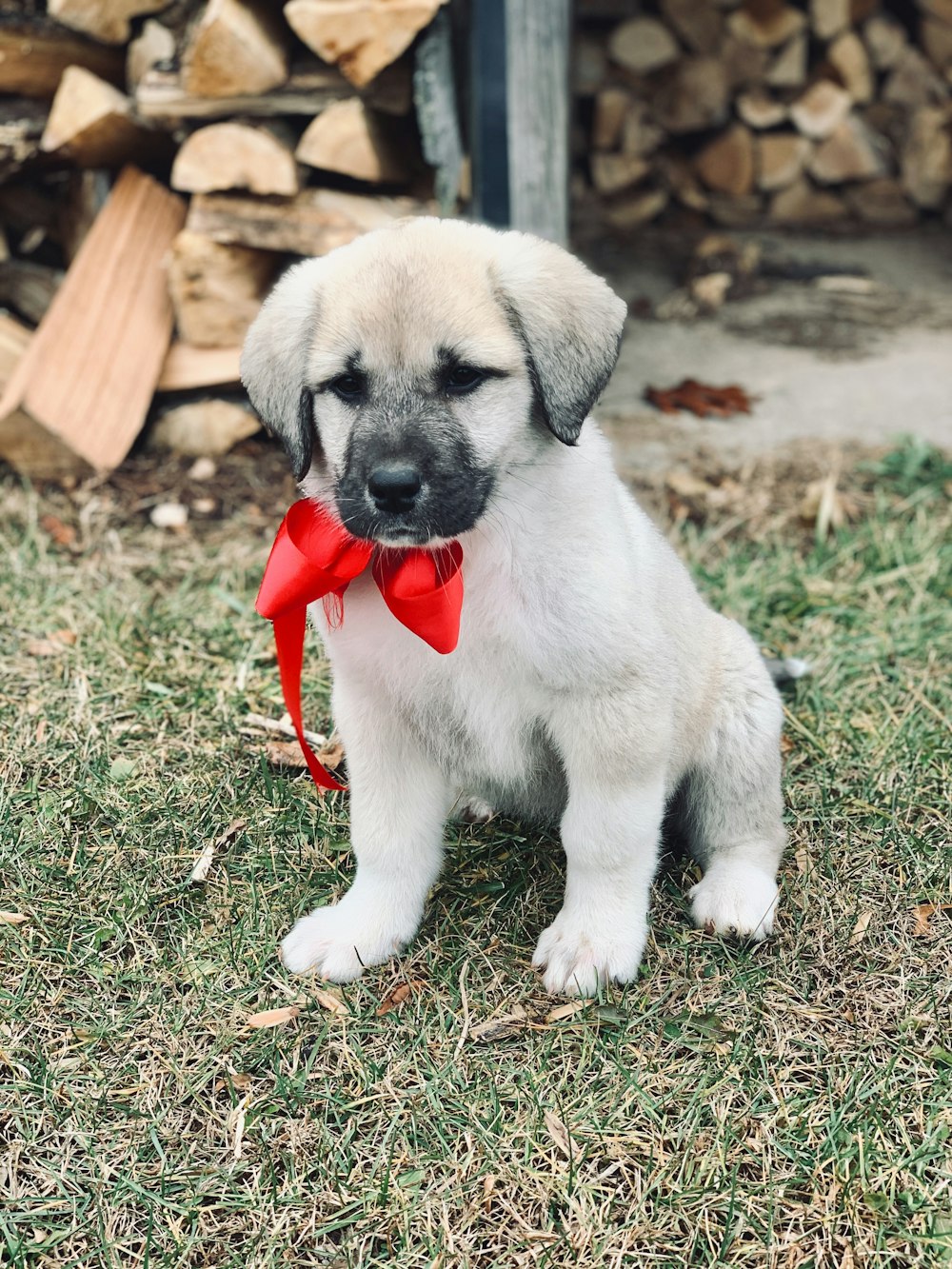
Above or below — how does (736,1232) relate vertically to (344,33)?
below

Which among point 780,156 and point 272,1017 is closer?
point 272,1017

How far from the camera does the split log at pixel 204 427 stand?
5.09 m

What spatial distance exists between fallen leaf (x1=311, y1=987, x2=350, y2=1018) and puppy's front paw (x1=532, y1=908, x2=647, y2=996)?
0.44 meters

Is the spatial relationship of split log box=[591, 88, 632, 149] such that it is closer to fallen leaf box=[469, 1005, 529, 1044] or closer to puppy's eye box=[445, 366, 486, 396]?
puppy's eye box=[445, 366, 486, 396]

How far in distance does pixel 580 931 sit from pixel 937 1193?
2.72ft

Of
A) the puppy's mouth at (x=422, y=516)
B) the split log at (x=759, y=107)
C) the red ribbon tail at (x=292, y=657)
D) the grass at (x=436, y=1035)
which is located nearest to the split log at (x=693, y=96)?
the split log at (x=759, y=107)

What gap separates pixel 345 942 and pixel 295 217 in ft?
10.1

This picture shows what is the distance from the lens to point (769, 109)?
318 inches

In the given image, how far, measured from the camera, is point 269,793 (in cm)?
323

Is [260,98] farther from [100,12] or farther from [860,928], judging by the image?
[860,928]

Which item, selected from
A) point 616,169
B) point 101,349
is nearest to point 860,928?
point 101,349

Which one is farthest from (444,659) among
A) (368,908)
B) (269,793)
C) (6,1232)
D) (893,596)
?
(893,596)

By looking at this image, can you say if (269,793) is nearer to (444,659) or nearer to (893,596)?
(444,659)

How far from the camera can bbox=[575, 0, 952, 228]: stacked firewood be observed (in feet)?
26.1
